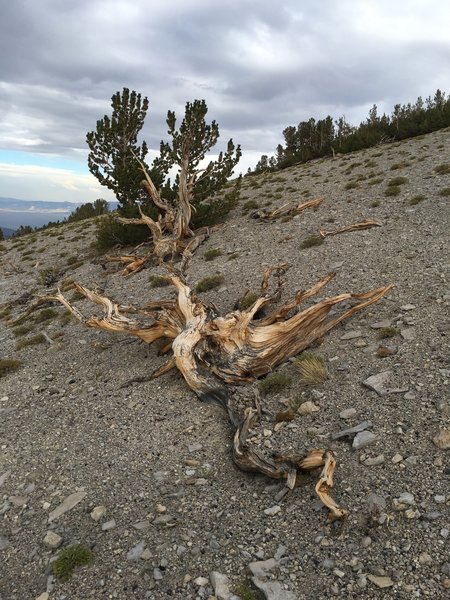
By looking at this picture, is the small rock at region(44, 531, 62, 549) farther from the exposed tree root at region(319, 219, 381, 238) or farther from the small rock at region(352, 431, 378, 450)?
the exposed tree root at region(319, 219, 381, 238)

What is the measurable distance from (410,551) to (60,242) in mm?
26870

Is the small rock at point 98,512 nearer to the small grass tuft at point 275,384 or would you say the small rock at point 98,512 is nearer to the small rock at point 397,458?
the small grass tuft at point 275,384

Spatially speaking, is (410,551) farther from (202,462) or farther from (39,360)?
(39,360)

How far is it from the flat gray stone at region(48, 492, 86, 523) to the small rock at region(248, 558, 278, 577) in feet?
8.71

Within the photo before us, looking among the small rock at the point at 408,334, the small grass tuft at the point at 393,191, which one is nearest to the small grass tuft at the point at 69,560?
the small rock at the point at 408,334

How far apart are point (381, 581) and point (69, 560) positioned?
336 cm

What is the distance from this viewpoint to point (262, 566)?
14.8 ft

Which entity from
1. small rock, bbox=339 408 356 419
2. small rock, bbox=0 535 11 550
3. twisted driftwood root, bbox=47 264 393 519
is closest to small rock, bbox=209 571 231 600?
twisted driftwood root, bbox=47 264 393 519

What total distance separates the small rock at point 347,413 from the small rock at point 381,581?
8.11ft

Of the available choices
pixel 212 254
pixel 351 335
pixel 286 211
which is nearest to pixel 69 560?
pixel 351 335

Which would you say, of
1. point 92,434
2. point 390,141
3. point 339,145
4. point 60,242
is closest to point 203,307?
point 92,434

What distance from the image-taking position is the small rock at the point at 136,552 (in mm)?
4898

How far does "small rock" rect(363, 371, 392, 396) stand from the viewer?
22.0ft

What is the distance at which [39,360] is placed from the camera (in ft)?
36.1
